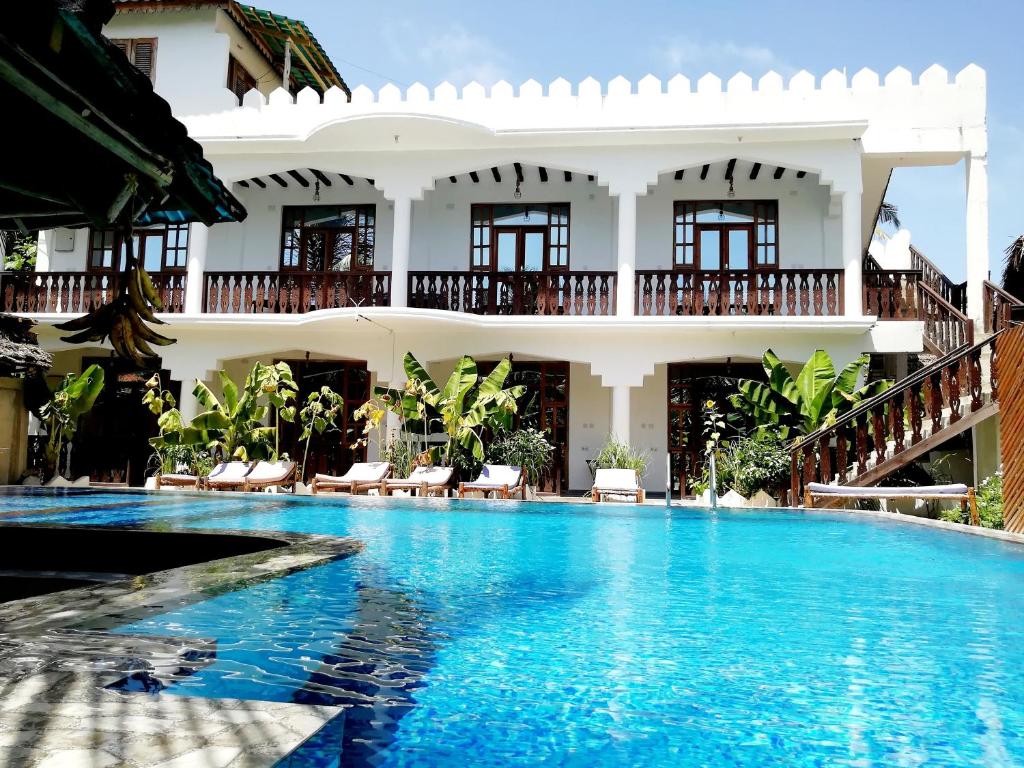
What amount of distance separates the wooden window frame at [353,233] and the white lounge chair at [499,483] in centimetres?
583

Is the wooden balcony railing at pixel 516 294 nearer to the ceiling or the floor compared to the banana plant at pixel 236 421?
nearer to the ceiling

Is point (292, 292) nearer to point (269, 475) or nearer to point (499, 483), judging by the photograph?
point (269, 475)

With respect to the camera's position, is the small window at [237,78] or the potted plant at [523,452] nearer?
the potted plant at [523,452]

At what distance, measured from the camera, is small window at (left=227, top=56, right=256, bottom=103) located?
58.1 feet

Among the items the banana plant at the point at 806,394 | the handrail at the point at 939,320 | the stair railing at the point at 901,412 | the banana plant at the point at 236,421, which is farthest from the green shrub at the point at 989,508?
the banana plant at the point at 236,421

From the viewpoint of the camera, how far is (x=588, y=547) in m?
6.84

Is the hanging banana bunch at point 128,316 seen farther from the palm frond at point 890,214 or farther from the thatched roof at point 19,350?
the palm frond at point 890,214

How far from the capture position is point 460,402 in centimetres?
1413

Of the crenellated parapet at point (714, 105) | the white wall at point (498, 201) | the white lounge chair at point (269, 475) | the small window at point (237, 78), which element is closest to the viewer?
the white lounge chair at point (269, 475)

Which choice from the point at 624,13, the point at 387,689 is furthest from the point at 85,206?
the point at 624,13

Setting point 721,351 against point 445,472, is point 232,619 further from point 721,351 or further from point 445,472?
point 721,351

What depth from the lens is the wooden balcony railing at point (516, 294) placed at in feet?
49.5

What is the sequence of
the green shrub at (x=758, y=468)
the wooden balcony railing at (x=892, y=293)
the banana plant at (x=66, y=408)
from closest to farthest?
the green shrub at (x=758, y=468) → the wooden balcony railing at (x=892, y=293) → the banana plant at (x=66, y=408)

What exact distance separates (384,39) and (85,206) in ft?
69.6
